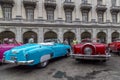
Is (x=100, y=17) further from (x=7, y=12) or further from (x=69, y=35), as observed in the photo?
(x=7, y=12)

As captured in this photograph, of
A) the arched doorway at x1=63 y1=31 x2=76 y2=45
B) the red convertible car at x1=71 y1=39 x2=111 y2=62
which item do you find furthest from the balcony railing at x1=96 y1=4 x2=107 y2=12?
the red convertible car at x1=71 y1=39 x2=111 y2=62

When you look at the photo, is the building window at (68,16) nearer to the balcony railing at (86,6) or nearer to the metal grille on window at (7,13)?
the balcony railing at (86,6)

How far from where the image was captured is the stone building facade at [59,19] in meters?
24.7

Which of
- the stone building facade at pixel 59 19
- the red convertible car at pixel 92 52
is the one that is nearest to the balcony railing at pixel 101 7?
the stone building facade at pixel 59 19

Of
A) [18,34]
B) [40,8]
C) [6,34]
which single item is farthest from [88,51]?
[40,8]

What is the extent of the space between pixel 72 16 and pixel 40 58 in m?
20.8

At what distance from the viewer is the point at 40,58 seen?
8523 millimetres

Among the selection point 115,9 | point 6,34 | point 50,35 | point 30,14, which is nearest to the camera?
point 6,34

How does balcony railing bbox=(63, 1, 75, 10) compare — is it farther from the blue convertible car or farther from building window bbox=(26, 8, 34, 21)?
the blue convertible car

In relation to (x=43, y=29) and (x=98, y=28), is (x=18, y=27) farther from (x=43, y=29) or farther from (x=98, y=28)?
(x=98, y=28)

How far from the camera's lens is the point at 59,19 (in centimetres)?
2723

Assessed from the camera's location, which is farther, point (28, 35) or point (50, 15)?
point (50, 15)

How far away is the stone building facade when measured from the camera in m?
24.7

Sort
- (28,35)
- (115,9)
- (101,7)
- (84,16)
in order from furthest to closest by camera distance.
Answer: (115,9)
(101,7)
(84,16)
(28,35)
